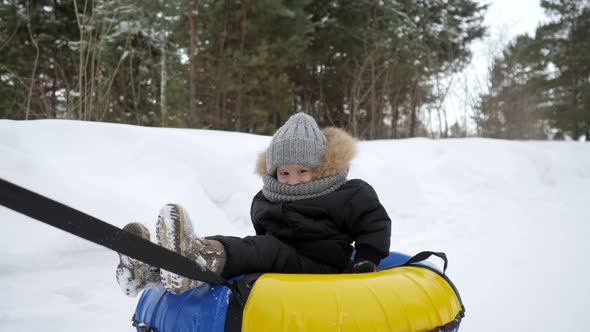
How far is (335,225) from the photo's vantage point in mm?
1718

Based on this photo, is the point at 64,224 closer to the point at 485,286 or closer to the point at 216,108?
the point at 485,286

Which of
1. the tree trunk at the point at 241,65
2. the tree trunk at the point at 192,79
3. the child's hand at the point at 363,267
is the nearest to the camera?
the child's hand at the point at 363,267

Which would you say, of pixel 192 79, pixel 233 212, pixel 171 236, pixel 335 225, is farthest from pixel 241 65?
pixel 171 236

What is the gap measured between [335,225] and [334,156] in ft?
1.15

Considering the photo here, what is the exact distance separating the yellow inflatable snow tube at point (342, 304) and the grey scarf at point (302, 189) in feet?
1.80

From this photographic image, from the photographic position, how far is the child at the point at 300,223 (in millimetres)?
1269

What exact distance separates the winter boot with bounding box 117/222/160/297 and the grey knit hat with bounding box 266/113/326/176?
0.78m

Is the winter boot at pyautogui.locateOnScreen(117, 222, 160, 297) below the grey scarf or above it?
below

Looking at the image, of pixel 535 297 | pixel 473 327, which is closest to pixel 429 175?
pixel 535 297

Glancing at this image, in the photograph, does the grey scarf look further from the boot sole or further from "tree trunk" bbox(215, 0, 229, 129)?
"tree trunk" bbox(215, 0, 229, 129)

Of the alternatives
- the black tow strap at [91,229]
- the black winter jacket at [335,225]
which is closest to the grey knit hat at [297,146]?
the black winter jacket at [335,225]

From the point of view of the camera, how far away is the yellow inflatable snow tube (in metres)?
1.08

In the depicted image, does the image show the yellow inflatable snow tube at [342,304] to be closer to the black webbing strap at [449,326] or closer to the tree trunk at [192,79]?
the black webbing strap at [449,326]

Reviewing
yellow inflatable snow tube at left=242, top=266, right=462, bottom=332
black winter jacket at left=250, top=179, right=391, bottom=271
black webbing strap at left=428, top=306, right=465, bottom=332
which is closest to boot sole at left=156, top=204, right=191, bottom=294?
yellow inflatable snow tube at left=242, top=266, right=462, bottom=332
